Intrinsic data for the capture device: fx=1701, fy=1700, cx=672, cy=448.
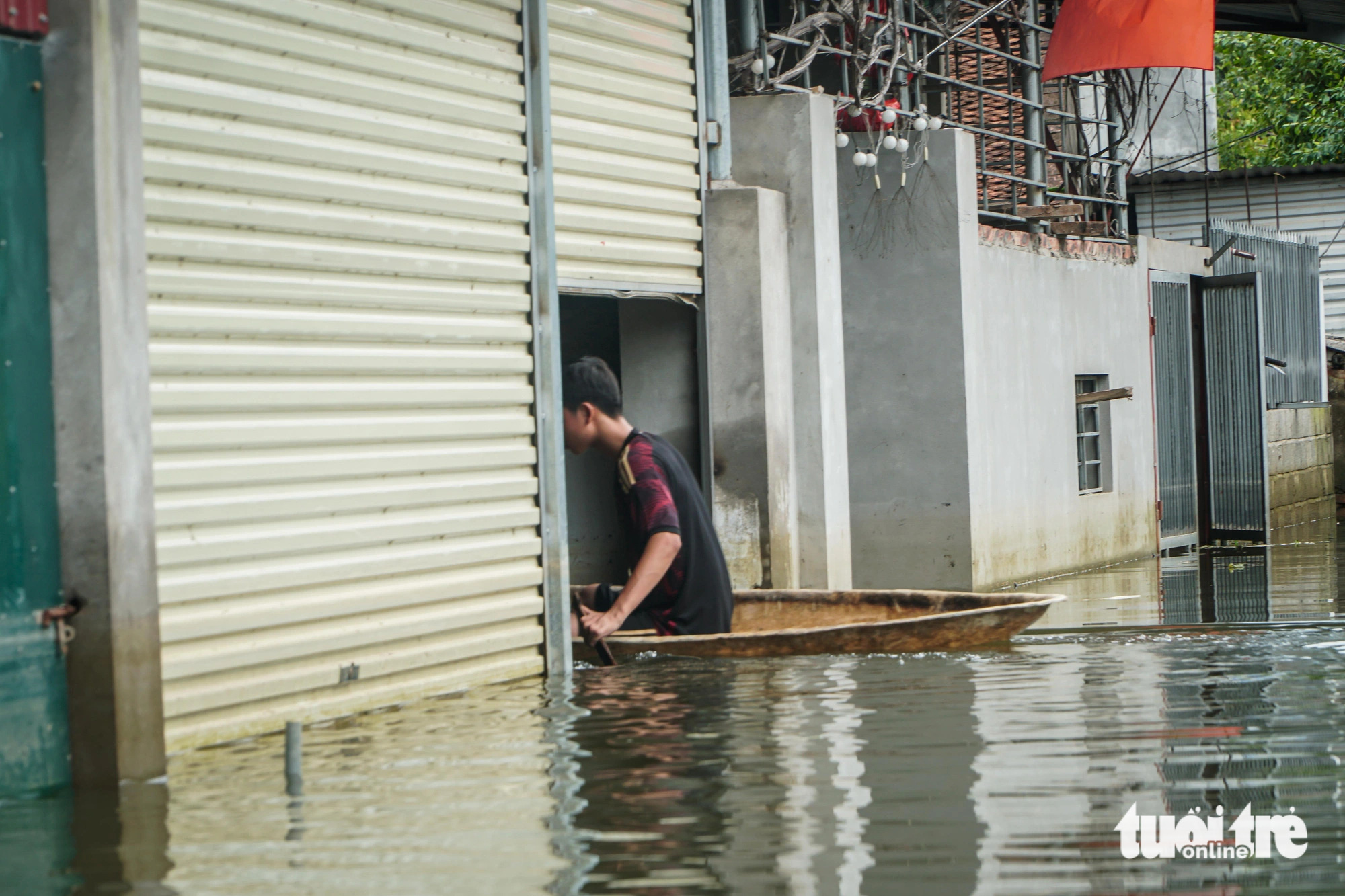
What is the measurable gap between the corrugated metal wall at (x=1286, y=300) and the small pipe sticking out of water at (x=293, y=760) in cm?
1450

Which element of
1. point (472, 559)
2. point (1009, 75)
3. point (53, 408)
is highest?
point (1009, 75)

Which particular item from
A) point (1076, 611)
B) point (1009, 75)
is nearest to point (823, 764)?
point (1076, 611)

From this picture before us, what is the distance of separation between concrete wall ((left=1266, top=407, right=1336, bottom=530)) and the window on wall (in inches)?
130

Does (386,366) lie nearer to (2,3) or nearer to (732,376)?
(2,3)

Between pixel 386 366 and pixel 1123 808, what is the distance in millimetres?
3908

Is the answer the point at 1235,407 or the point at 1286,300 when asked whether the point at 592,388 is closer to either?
the point at 1235,407

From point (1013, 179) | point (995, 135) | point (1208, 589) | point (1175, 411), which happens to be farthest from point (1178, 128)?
point (1208, 589)

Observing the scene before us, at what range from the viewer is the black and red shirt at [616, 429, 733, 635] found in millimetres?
8352

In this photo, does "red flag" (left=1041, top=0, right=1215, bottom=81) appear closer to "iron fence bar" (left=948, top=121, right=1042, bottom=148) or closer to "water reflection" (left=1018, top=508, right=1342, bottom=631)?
Result: "iron fence bar" (left=948, top=121, right=1042, bottom=148)

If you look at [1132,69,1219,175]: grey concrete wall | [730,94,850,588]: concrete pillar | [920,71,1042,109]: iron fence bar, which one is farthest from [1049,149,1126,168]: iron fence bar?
[1132,69,1219,175]: grey concrete wall

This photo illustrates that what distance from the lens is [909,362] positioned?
42.0 feet

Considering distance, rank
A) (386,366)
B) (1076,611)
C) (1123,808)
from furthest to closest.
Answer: (1076,611), (386,366), (1123,808)

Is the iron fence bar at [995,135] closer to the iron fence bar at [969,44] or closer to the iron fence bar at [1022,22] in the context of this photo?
the iron fence bar at [969,44]

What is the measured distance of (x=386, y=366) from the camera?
7648 millimetres
